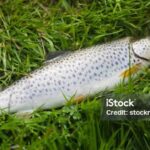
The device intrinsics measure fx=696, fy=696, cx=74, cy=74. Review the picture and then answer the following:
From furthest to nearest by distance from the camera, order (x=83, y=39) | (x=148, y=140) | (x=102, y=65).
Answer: (x=83, y=39)
(x=102, y=65)
(x=148, y=140)

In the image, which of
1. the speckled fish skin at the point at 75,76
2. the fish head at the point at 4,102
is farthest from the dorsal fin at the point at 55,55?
the fish head at the point at 4,102

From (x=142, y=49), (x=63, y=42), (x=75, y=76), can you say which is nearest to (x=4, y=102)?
(x=75, y=76)

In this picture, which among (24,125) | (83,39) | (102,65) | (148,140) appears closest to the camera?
(148,140)

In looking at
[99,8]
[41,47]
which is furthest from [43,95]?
[99,8]

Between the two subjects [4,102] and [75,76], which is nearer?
[4,102]

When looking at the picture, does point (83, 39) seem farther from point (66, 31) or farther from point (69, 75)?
point (69, 75)

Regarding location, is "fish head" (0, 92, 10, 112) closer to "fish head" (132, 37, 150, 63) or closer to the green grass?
the green grass

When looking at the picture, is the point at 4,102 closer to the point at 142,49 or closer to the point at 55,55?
the point at 55,55

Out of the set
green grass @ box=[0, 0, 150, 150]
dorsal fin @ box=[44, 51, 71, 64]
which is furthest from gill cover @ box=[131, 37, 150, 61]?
dorsal fin @ box=[44, 51, 71, 64]
